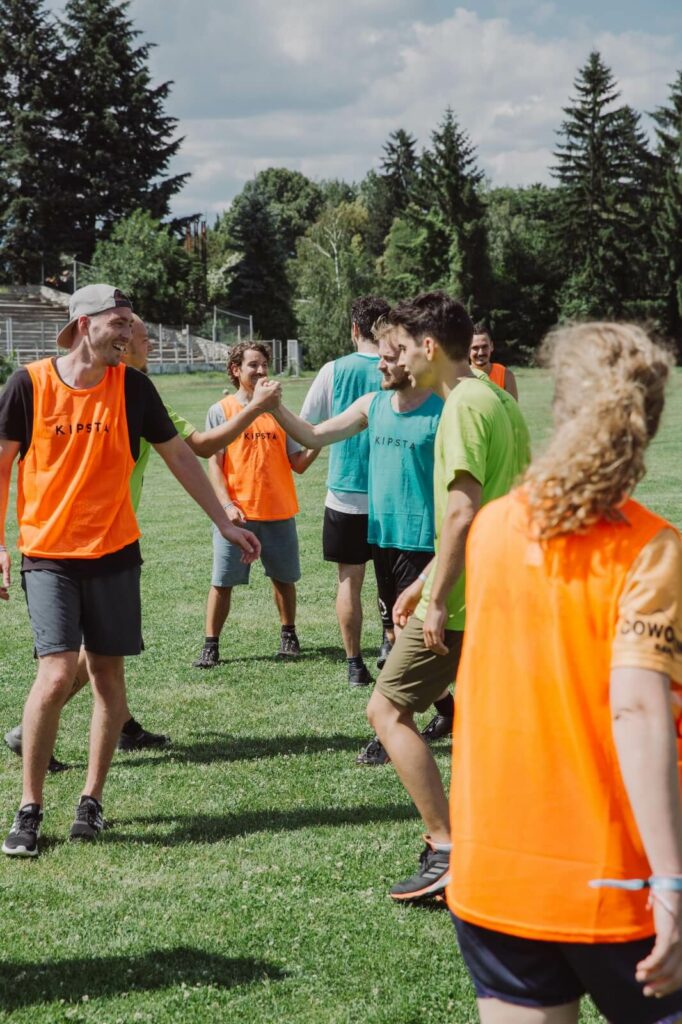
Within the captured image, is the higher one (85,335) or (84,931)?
(85,335)

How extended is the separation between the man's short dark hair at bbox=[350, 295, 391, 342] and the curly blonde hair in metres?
5.19

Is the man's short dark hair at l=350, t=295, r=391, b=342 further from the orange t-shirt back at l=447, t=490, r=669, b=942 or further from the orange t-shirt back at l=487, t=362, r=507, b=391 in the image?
the orange t-shirt back at l=447, t=490, r=669, b=942

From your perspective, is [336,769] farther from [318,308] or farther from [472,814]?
[318,308]

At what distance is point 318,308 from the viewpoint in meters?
66.0

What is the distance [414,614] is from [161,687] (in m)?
3.50

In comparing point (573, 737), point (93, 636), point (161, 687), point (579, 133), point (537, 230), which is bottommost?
point (161, 687)

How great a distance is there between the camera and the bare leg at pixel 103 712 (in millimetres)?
4984

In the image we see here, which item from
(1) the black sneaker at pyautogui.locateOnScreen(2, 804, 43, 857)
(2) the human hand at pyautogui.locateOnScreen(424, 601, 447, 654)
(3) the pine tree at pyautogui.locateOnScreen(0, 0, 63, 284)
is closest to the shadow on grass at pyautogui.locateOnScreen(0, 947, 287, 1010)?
(1) the black sneaker at pyautogui.locateOnScreen(2, 804, 43, 857)

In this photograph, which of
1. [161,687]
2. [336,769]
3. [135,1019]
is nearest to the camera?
[135,1019]

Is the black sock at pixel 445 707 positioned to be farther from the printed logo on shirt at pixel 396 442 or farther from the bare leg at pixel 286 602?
the bare leg at pixel 286 602

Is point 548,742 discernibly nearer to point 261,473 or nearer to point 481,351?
point 261,473

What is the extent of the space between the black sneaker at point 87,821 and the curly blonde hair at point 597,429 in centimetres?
353

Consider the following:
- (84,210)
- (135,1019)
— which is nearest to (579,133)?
(84,210)

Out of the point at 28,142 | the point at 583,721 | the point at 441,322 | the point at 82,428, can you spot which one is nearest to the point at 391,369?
the point at 441,322
